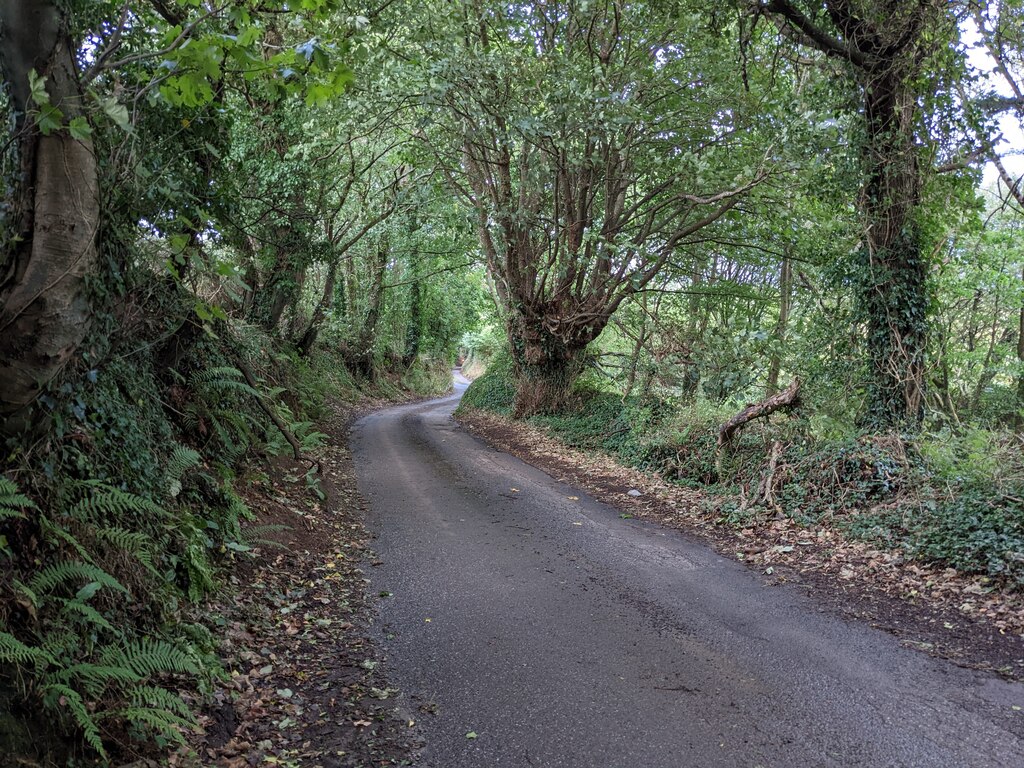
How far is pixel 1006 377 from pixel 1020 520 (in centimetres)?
→ 1549

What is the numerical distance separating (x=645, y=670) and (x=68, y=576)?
3.88 metres

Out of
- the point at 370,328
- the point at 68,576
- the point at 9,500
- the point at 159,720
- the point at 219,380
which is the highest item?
the point at 370,328

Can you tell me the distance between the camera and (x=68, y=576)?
3568mm

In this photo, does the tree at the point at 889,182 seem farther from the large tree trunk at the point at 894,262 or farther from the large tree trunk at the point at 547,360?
the large tree trunk at the point at 547,360

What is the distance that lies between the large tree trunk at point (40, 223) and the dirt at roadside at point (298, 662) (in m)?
2.23

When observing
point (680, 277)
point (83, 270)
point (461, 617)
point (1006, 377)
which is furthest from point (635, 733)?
point (1006, 377)

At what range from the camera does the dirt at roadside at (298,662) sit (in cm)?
365

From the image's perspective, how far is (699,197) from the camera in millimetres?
13203

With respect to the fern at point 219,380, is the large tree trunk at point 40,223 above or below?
above

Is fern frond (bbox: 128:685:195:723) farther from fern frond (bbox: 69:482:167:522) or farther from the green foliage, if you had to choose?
the green foliage

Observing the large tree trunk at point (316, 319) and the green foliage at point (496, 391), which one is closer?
the large tree trunk at point (316, 319)

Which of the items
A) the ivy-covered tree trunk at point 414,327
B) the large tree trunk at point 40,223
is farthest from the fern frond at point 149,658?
the ivy-covered tree trunk at point 414,327

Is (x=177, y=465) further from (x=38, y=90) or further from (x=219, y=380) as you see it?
(x=38, y=90)

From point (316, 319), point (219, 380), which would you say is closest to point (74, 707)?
point (219, 380)
